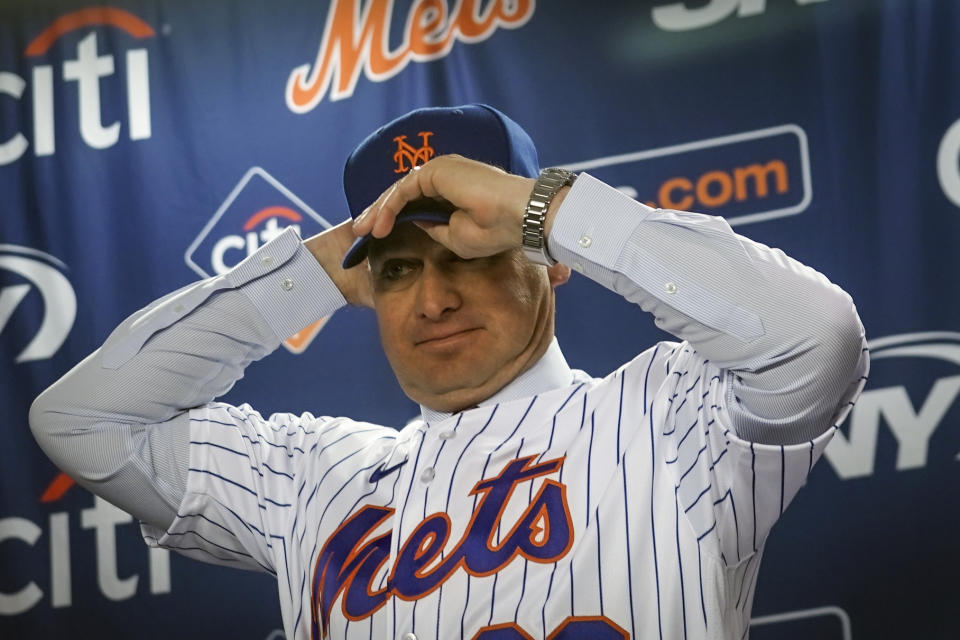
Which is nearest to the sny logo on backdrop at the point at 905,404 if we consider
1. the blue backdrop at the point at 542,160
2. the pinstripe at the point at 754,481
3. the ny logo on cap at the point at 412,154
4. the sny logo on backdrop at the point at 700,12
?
the blue backdrop at the point at 542,160

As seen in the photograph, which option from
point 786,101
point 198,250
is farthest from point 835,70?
point 198,250

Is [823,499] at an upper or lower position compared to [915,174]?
lower

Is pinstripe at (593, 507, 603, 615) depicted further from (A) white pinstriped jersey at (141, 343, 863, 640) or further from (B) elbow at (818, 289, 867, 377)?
(B) elbow at (818, 289, 867, 377)

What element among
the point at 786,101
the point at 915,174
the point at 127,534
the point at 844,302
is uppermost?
the point at 786,101

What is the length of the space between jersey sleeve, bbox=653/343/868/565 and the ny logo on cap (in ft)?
1.48

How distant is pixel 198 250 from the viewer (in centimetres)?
239

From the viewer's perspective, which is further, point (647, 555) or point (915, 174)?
point (915, 174)

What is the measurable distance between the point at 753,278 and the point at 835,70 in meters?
1.25

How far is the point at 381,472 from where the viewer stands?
1436mm

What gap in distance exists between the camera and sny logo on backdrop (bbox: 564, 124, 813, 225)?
2.14 meters

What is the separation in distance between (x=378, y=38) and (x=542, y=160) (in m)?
0.49

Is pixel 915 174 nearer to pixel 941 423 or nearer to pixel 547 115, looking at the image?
pixel 941 423

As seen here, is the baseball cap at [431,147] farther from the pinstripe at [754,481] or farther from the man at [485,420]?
the pinstripe at [754,481]

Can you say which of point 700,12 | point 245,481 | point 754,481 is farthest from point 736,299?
point 700,12
